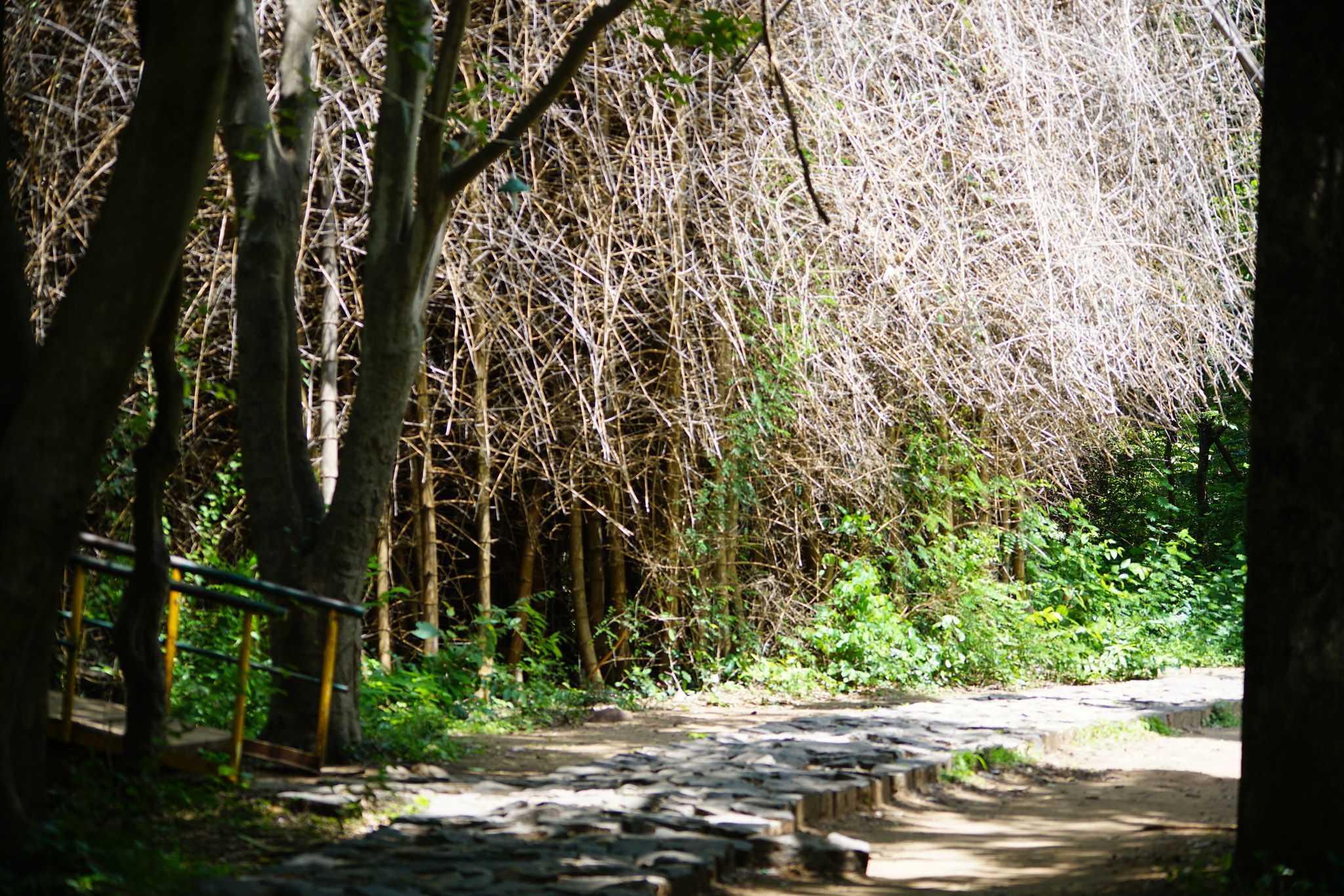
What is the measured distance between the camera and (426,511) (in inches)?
349

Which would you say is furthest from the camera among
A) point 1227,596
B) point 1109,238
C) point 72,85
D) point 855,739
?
point 1227,596

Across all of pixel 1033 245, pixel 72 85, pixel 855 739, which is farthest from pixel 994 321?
pixel 72 85

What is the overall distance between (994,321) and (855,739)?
4.73 metres


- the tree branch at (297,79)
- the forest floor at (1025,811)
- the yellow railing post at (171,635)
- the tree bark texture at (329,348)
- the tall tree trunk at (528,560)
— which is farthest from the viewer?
the tall tree trunk at (528,560)

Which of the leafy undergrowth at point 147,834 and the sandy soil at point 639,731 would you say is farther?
the sandy soil at point 639,731

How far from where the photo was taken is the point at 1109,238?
11273 millimetres

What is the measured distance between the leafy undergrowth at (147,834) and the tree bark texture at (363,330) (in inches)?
39.1

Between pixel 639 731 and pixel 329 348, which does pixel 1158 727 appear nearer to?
pixel 639 731

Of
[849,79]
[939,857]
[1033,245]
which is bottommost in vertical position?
[939,857]

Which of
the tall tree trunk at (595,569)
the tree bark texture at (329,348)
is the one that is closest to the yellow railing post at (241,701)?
the tree bark texture at (329,348)

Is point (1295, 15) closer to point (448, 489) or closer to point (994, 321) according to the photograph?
point (994, 321)

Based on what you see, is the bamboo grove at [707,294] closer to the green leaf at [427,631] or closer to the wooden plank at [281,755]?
the green leaf at [427,631]

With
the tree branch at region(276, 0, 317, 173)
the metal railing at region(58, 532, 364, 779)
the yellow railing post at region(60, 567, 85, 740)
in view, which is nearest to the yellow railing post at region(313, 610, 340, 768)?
the metal railing at region(58, 532, 364, 779)

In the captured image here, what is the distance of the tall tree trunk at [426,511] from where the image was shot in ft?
28.7
